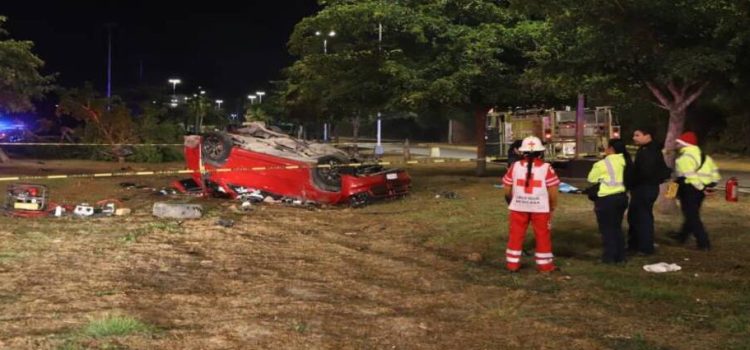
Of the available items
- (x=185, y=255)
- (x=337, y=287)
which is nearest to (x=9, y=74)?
(x=185, y=255)

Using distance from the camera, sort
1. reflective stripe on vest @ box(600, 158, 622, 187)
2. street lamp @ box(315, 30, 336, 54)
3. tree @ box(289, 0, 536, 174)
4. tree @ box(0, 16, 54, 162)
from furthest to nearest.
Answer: tree @ box(0, 16, 54, 162) < street lamp @ box(315, 30, 336, 54) < tree @ box(289, 0, 536, 174) < reflective stripe on vest @ box(600, 158, 622, 187)

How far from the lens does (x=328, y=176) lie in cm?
1305

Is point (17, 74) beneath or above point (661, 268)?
above

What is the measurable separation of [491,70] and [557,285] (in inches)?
376

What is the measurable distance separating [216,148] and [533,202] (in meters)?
7.56

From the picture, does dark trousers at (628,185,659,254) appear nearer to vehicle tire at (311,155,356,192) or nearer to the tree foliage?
vehicle tire at (311,155,356,192)

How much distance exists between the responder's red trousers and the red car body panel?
5.72 m

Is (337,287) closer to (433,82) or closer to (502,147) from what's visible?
(433,82)

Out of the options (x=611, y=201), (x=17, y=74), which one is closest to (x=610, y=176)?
(x=611, y=201)

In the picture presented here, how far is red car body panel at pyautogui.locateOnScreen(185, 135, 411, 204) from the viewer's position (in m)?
12.8

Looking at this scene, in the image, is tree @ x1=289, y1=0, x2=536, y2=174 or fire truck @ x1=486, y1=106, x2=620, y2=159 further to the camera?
fire truck @ x1=486, y1=106, x2=620, y2=159

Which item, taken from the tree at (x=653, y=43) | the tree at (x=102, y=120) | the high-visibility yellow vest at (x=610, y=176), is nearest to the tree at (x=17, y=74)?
the tree at (x=102, y=120)

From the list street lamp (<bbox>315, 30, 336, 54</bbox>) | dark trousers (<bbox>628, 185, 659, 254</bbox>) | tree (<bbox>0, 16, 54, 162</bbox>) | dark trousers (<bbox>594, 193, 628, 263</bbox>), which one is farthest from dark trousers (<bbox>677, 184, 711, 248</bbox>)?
tree (<bbox>0, 16, 54, 162</bbox>)

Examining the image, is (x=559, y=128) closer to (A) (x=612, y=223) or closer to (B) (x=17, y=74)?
(A) (x=612, y=223)
